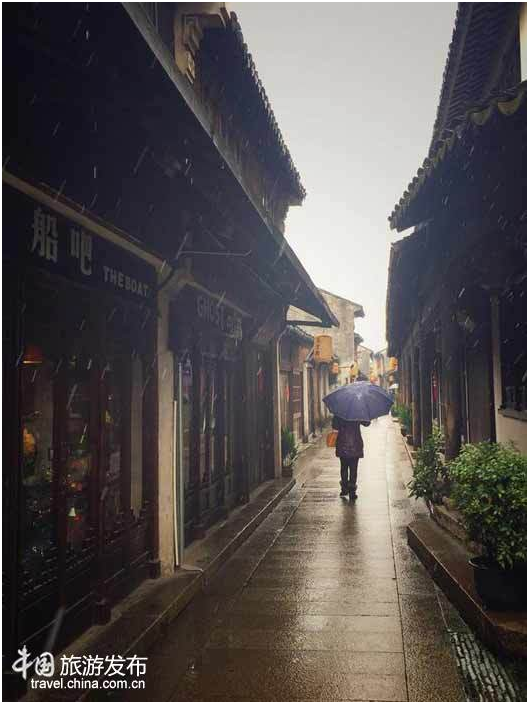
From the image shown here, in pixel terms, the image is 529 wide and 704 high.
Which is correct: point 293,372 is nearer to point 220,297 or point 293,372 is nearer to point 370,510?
point 370,510

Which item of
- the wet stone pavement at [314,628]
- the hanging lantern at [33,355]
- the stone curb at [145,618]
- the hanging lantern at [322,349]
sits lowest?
the wet stone pavement at [314,628]

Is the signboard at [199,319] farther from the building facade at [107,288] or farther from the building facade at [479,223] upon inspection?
the building facade at [479,223]

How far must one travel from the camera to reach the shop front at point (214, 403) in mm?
7500

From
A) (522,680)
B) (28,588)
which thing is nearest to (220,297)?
(28,588)

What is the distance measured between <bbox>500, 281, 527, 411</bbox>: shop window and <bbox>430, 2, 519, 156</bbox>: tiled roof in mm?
1820

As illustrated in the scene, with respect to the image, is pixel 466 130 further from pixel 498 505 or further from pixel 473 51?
pixel 473 51

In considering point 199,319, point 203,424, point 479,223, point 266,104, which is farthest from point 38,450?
point 266,104

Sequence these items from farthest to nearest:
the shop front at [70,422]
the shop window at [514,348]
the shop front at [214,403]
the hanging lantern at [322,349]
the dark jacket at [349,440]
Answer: the hanging lantern at [322,349] < the dark jacket at [349,440] < the shop front at [214,403] < the shop window at [514,348] < the shop front at [70,422]

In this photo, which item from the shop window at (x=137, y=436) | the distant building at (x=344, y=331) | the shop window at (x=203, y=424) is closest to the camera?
the shop window at (x=137, y=436)

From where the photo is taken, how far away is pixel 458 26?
7.15m

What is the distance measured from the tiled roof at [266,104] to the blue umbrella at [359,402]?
5.44 metres

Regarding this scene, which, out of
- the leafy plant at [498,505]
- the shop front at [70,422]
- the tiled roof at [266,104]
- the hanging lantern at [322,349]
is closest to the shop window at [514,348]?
the leafy plant at [498,505]

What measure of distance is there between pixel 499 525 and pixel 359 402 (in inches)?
265

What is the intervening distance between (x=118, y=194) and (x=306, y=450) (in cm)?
1705
